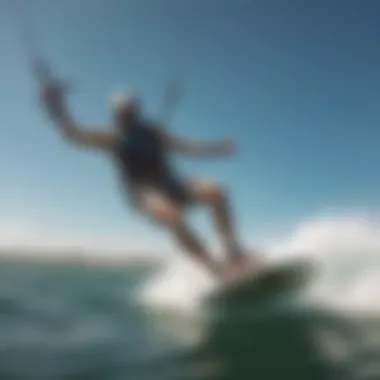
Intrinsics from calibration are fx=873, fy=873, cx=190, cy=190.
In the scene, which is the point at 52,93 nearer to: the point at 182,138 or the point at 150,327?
the point at 182,138

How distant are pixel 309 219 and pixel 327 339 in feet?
1.20

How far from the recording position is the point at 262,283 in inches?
101

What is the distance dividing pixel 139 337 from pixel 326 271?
60 centimetres

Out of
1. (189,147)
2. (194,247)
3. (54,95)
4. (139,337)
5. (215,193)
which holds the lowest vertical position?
(139,337)

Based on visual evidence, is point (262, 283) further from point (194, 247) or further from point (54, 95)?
point (54, 95)

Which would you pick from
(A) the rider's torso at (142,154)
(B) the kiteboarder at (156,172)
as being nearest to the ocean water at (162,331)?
(B) the kiteboarder at (156,172)

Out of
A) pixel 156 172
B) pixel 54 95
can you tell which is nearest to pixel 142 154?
pixel 156 172

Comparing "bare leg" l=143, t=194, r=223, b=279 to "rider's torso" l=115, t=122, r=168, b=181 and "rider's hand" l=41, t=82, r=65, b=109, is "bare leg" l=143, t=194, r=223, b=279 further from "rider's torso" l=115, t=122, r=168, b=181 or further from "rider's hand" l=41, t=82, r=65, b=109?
"rider's hand" l=41, t=82, r=65, b=109

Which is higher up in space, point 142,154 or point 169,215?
point 142,154

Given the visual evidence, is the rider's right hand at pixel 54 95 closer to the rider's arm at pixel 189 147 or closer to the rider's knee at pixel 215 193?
the rider's arm at pixel 189 147

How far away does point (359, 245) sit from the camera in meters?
2.69

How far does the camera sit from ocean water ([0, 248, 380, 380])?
253 cm

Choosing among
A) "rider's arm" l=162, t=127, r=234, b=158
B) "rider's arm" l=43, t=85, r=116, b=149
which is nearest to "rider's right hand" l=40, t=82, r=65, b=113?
"rider's arm" l=43, t=85, r=116, b=149

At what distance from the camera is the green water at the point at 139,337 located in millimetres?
2521
